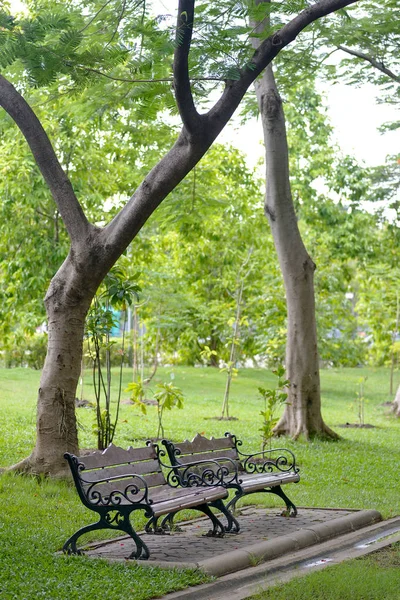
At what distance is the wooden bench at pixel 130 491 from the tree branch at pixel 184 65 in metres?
3.53

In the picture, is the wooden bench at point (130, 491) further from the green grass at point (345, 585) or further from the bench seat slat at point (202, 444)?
the green grass at point (345, 585)

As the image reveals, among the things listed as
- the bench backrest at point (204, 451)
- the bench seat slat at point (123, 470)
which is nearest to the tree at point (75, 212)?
the bench backrest at point (204, 451)

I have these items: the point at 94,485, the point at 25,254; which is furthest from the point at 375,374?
the point at 94,485

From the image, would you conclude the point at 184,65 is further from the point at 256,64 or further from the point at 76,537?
the point at 76,537

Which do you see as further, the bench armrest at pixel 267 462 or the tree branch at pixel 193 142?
the tree branch at pixel 193 142

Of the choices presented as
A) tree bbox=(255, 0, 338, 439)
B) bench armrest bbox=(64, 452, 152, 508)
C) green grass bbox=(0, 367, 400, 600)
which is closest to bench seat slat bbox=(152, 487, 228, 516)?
bench armrest bbox=(64, 452, 152, 508)

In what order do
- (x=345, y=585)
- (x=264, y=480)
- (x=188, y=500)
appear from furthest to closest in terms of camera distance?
1. (x=264, y=480)
2. (x=188, y=500)
3. (x=345, y=585)

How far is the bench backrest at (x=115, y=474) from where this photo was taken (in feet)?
22.1

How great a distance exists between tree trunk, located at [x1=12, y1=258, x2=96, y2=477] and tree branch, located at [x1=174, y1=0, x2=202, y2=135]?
2169 millimetres

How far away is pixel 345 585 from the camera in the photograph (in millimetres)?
5898

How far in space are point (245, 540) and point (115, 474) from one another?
1.28 m

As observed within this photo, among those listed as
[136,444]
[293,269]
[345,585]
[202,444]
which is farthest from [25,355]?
[345,585]

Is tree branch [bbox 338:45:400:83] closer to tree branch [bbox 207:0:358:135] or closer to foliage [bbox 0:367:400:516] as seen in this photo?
foliage [bbox 0:367:400:516]

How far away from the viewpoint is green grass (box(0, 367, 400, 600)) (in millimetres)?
5859
